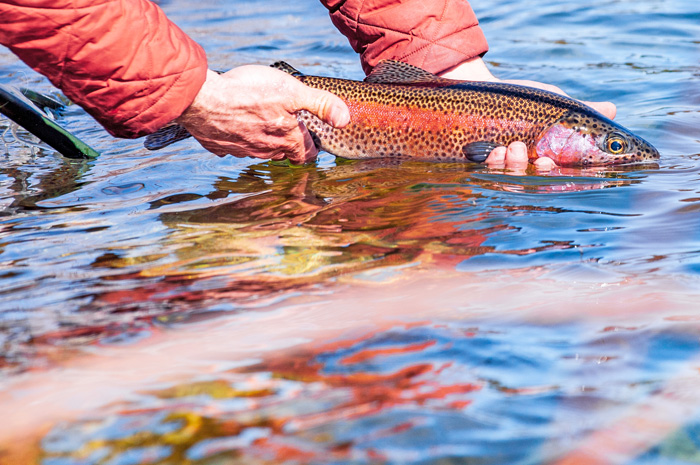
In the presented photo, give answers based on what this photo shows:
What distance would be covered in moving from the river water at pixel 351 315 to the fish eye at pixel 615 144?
28cm

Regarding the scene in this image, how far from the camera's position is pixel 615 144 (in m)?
4.70

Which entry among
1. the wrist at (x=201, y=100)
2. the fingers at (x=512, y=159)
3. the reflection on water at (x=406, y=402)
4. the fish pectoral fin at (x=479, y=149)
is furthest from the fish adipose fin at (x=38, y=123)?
the reflection on water at (x=406, y=402)

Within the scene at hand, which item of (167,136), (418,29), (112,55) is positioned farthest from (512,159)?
(112,55)

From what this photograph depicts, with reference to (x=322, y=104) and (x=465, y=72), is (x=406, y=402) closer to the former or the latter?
(x=322, y=104)

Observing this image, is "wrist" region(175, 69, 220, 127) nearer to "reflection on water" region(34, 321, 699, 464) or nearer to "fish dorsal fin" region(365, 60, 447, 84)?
"fish dorsal fin" region(365, 60, 447, 84)

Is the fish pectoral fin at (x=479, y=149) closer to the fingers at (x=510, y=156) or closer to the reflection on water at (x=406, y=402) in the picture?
the fingers at (x=510, y=156)

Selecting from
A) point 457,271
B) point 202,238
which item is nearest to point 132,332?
point 202,238

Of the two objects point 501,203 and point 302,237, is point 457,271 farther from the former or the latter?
point 501,203

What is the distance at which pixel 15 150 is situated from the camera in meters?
5.49

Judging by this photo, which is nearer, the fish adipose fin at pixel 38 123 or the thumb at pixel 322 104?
the thumb at pixel 322 104

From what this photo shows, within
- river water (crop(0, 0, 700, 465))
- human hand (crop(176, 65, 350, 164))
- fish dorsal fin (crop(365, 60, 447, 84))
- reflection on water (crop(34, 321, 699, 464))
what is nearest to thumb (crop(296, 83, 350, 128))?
human hand (crop(176, 65, 350, 164))

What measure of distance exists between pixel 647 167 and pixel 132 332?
3609mm

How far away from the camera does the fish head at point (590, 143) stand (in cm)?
469

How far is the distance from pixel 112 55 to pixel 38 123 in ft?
6.03
